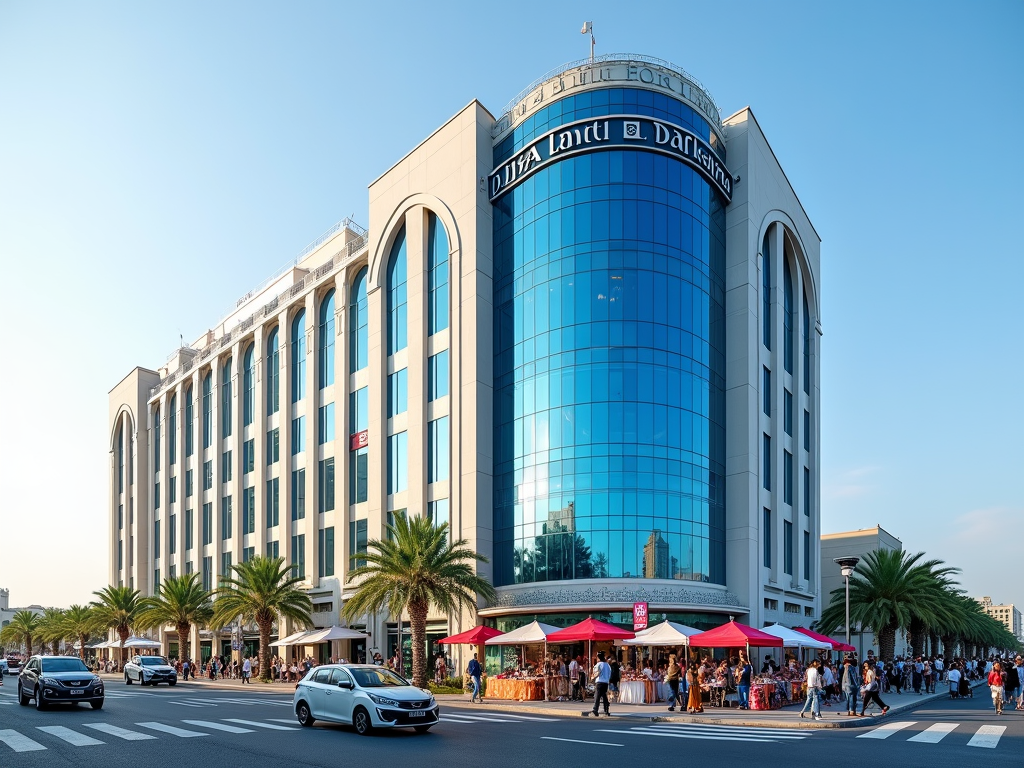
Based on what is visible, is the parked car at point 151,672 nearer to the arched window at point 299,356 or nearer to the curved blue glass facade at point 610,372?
the curved blue glass facade at point 610,372

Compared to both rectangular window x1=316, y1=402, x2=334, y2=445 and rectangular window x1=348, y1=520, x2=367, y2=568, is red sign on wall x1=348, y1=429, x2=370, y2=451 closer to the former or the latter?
rectangular window x1=316, y1=402, x2=334, y2=445

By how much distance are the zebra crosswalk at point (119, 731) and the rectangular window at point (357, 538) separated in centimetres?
2915

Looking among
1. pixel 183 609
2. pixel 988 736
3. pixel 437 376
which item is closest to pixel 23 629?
pixel 183 609

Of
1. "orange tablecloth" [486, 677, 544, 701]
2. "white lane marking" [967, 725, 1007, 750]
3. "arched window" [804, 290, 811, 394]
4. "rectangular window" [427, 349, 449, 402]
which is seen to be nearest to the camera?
"white lane marking" [967, 725, 1007, 750]

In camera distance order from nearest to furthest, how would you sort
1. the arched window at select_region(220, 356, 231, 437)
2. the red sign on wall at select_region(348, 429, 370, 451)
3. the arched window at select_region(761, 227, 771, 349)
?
1. the arched window at select_region(761, 227, 771, 349)
2. the red sign on wall at select_region(348, 429, 370, 451)
3. the arched window at select_region(220, 356, 231, 437)

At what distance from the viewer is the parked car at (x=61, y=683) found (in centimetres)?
2533

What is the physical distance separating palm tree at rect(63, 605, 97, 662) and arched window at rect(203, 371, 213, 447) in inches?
812

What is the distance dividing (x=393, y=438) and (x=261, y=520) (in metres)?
17.0

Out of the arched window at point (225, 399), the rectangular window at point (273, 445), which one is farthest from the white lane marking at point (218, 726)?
the arched window at point (225, 399)

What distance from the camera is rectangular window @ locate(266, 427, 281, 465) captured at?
6347cm

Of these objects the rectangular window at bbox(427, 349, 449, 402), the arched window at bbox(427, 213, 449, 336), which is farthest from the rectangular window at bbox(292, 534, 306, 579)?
the arched window at bbox(427, 213, 449, 336)

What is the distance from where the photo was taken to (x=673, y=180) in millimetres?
44625

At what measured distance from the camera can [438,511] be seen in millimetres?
47531

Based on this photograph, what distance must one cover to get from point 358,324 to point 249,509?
1869cm
